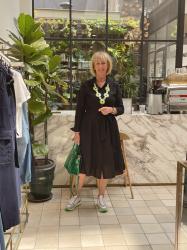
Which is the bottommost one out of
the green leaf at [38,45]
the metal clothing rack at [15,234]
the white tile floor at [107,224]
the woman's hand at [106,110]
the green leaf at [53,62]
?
the white tile floor at [107,224]

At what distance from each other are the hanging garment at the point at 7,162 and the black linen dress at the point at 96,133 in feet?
4.57

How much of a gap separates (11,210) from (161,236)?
59.8 inches

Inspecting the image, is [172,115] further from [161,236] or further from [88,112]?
[161,236]

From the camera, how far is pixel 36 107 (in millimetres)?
3244

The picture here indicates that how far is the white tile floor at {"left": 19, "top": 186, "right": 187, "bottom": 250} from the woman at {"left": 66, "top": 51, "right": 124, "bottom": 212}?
0.42m

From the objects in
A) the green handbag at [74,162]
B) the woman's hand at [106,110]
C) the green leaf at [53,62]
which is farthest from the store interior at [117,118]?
the woman's hand at [106,110]

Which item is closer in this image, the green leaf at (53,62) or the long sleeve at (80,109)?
the long sleeve at (80,109)

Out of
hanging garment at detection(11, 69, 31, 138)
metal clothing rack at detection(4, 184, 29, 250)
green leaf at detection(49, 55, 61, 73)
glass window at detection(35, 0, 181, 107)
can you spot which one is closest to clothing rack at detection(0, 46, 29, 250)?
metal clothing rack at detection(4, 184, 29, 250)

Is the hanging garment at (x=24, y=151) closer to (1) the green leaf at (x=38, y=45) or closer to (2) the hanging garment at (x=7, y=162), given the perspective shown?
(2) the hanging garment at (x=7, y=162)

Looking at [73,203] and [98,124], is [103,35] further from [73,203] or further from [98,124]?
[73,203]

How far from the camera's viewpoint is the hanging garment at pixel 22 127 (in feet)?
6.70

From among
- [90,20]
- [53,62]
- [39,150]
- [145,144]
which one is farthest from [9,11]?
[145,144]

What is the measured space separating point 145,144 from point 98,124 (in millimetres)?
1010

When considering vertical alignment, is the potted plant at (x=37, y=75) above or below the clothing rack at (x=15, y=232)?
above
